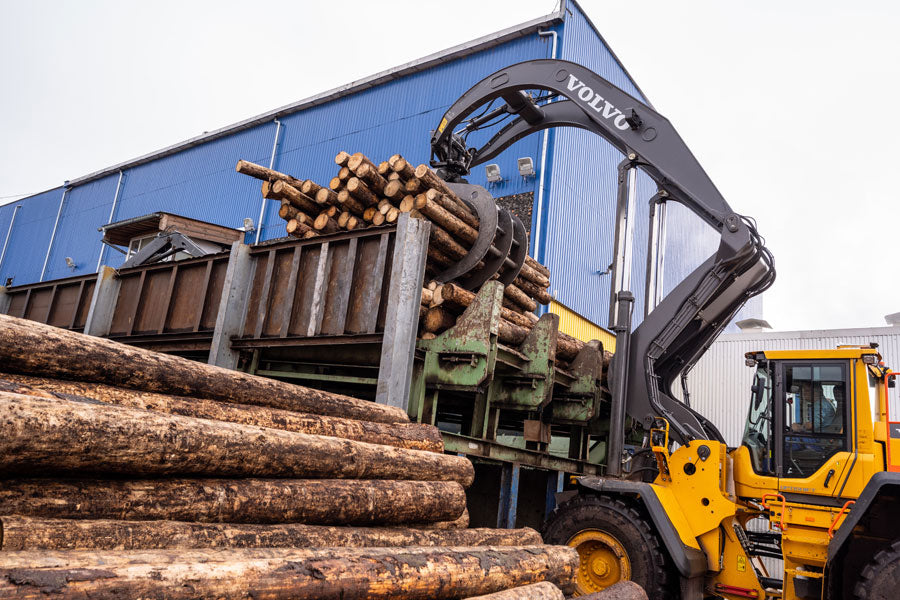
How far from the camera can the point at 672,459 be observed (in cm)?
657

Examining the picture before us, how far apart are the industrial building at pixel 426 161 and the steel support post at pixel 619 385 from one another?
6.36m

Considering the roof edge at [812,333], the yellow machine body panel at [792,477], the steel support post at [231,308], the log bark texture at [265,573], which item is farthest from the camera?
the roof edge at [812,333]

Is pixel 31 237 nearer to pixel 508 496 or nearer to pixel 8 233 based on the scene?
pixel 8 233

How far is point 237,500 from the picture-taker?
10.5 ft

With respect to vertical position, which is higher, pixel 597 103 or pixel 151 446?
pixel 597 103

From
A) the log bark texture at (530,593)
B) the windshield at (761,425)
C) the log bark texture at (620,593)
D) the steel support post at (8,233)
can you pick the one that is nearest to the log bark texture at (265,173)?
the windshield at (761,425)

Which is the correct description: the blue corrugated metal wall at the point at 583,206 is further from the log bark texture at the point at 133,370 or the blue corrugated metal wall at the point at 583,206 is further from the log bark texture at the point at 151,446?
the log bark texture at the point at 151,446

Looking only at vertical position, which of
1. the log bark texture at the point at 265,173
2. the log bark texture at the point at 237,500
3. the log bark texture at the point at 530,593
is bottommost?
the log bark texture at the point at 530,593

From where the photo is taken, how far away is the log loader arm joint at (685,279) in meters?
7.09

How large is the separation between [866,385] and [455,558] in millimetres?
4525

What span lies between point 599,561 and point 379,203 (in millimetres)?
4352

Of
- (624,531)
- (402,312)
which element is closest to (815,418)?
(624,531)

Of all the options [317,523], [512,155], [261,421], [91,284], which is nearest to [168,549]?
[317,523]

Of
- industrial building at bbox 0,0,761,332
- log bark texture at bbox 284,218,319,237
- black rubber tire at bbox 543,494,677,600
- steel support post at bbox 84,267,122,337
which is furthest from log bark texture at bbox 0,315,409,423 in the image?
industrial building at bbox 0,0,761,332
